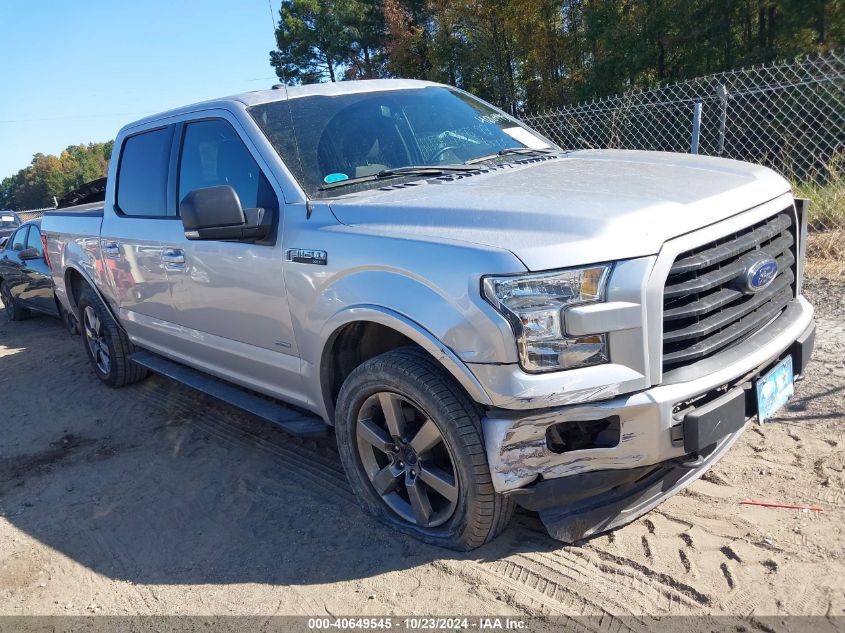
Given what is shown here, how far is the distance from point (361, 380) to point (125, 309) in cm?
297

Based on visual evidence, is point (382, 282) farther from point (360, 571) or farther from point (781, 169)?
point (781, 169)

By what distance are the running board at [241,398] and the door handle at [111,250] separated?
2.59 ft

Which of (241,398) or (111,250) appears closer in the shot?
(241,398)

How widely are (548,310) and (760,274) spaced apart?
0.97 metres

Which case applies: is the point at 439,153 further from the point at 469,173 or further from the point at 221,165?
the point at 221,165

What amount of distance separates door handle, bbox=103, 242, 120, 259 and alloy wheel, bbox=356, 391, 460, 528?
9.05 ft

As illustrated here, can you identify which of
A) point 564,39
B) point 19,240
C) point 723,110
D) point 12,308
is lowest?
point 12,308

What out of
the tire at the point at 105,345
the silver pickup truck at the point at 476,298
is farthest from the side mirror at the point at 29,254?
the silver pickup truck at the point at 476,298

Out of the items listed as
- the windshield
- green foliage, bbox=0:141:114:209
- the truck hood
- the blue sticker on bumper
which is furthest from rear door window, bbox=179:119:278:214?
green foliage, bbox=0:141:114:209

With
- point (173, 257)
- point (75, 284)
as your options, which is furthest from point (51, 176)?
point (173, 257)

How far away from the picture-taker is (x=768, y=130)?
9586 millimetres

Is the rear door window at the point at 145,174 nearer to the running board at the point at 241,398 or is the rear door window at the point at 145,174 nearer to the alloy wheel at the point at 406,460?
the running board at the point at 241,398

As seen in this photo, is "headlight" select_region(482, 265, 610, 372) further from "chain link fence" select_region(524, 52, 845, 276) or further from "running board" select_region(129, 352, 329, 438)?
"chain link fence" select_region(524, 52, 845, 276)

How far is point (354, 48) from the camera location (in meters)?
35.0
